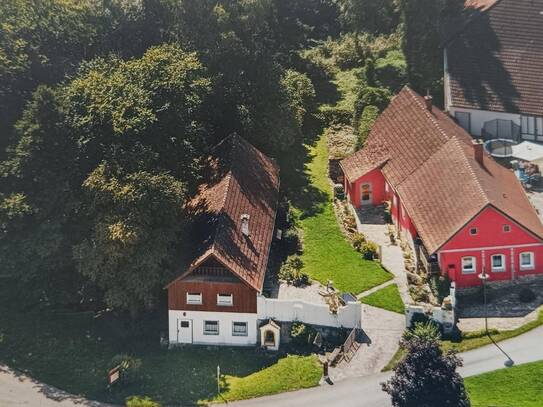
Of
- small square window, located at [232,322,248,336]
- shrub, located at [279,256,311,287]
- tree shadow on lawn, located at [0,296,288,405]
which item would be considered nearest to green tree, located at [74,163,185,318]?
tree shadow on lawn, located at [0,296,288,405]

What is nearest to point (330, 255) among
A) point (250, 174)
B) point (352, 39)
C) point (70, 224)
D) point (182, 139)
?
point (250, 174)

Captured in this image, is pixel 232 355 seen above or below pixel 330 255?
below

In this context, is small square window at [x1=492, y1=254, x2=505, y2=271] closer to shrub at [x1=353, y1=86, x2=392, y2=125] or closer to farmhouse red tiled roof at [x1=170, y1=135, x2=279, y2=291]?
farmhouse red tiled roof at [x1=170, y1=135, x2=279, y2=291]

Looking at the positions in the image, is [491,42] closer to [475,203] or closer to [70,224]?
[475,203]

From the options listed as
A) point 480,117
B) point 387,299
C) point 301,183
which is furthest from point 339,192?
point 387,299

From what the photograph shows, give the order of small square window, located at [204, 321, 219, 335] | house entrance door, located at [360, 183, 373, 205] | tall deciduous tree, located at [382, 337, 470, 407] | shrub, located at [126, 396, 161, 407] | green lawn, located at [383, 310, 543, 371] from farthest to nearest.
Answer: house entrance door, located at [360, 183, 373, 205] < small square window, located at [204, 321, 219, 335] < green lawn, located at [383, 310, 543, 371] < shrub, located at [126, 396, 161, 407] < tall deciduous tree, located at [382, 337, 470, 407]

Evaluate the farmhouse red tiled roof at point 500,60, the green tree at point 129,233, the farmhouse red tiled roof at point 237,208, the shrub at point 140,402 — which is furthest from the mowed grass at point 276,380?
the farmhouse red tiled roof at point 500,60
